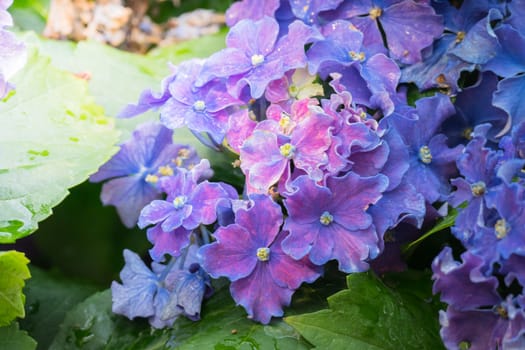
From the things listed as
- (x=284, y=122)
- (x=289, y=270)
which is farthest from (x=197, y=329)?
(x=284, y=122)

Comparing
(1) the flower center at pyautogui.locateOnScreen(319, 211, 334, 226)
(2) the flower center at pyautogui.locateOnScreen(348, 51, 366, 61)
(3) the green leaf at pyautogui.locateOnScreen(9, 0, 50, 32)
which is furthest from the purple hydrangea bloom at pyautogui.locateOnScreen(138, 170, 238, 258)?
(3) the green leaf at pyautogui.locateOnScreen(9, 0, 50, 32)

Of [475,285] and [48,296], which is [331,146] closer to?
[475,285]

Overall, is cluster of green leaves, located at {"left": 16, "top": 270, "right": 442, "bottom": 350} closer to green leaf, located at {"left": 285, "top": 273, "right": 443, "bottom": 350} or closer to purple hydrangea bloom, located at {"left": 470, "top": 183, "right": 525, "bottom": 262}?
green leaf, located at {"left": 285, "top": 273, "right": 443, "bottom": 350}

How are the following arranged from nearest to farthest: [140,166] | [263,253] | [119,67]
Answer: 1. [263,253]
2. [140,166]
3. [119,67]

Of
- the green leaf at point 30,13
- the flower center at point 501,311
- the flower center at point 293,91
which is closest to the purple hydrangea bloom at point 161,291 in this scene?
the flower center at point 293,91

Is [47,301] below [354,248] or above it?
below

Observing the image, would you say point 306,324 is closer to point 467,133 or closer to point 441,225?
point 441,225

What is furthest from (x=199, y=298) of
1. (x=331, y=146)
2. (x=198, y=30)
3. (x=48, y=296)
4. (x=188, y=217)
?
(x=198, y=30)

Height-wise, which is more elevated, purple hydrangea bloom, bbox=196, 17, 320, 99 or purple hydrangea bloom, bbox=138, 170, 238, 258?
purple hydrangea bloom, bbox=196, 17, 320, 99
